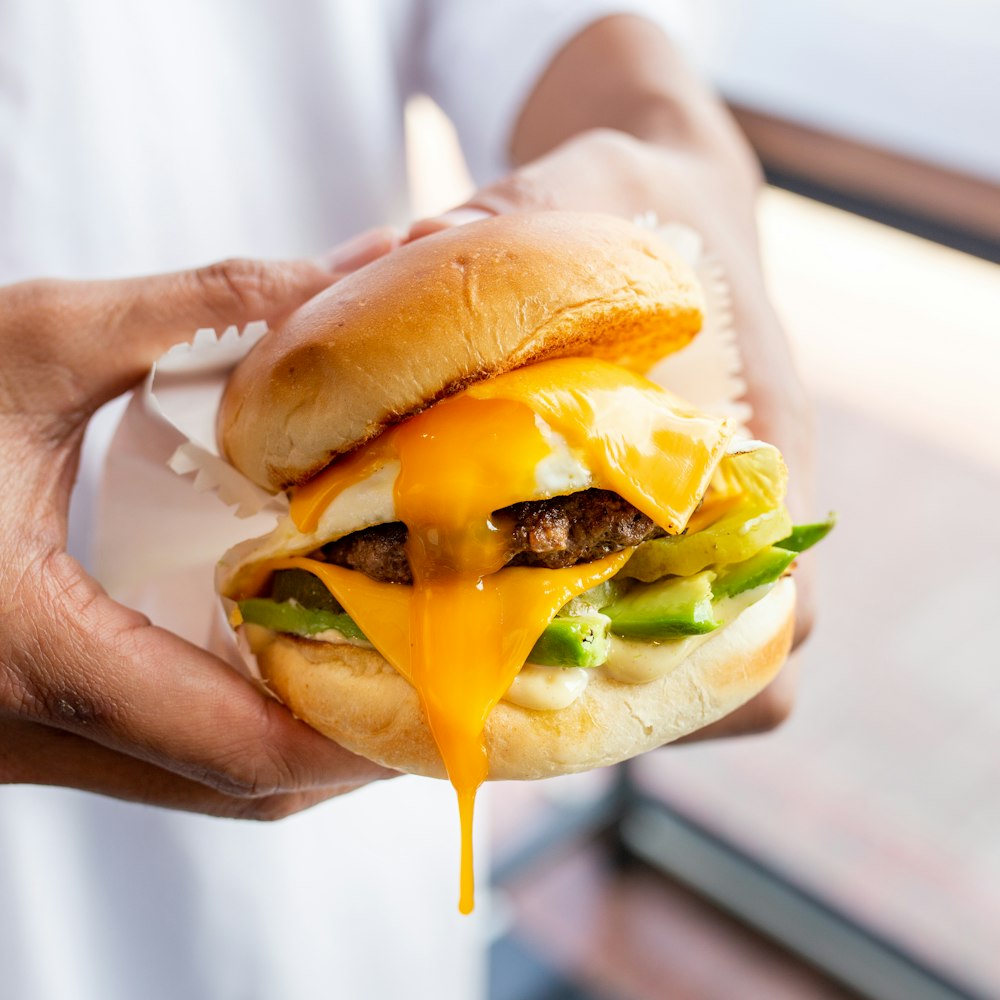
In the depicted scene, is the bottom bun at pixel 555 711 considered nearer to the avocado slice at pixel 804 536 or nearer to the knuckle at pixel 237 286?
the avocado slice at pixel 804 536

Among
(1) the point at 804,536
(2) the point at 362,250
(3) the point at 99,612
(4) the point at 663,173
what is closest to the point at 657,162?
(4) the point at 663,173

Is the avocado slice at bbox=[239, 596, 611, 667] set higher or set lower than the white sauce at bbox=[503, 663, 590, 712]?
higher

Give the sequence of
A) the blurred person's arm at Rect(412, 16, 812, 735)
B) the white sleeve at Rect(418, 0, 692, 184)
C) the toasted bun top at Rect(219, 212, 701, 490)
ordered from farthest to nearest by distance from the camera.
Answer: the white sleeve at Rect(418, 0, 692, 184), the blurred person's arm at Rect(412, 16, 812, 735), the toasted bun top at Rect(219, 212, 701, 490)

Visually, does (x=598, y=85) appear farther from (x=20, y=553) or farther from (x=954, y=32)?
(x=20, y=553)

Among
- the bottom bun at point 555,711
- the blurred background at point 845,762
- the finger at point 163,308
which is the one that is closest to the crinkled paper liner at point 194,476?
the finger at point 163,308

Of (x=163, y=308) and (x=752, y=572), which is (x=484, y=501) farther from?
(x=163, y=308)

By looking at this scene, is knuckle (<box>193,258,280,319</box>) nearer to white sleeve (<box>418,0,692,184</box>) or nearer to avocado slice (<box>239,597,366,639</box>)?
avocado slice (<box>239,597,366,639</box>)

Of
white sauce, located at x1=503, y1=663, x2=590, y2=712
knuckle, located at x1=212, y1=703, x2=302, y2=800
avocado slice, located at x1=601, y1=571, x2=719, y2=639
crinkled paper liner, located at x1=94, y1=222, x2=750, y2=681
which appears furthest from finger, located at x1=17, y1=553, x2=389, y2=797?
avocado slice, located at x1=601, y1=571, x2=719, y2=639
